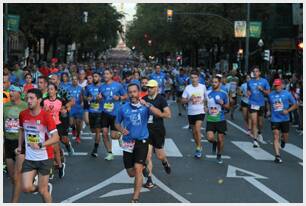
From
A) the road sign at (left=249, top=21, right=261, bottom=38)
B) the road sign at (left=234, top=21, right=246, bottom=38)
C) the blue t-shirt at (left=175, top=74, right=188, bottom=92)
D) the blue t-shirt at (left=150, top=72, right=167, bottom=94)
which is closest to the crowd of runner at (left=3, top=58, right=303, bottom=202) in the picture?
the blue t-shirt at (left=150, top=72, right=167, bottom=94)

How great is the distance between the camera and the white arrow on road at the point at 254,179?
894 cm

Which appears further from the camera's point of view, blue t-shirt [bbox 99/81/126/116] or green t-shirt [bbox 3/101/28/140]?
blue t-shirt [bbox 99/81/126/116]

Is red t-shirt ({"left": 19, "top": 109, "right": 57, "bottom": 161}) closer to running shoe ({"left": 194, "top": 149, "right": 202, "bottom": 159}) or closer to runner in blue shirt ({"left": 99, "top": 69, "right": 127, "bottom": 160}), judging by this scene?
runner in blue shirt ({"left": 99, "top": 69, "right": 127, "bottom": 160})

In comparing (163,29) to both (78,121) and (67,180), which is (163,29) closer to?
(78,121)

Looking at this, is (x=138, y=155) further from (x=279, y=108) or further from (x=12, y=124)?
(x=279, y=108)

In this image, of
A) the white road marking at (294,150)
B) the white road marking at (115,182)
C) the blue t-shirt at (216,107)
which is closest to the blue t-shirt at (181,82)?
the white road marking at (294,150)

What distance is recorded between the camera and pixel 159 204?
8.30m

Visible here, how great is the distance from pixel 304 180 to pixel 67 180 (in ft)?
12.6

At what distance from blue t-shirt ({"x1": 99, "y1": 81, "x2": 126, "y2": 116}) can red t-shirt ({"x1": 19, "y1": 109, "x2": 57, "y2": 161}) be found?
491 cm

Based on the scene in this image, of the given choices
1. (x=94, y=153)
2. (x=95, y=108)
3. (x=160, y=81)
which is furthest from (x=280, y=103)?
(x=160, y=81)

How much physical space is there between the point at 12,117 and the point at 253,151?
22.9 ft

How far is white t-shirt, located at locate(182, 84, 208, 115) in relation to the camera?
1261 cm

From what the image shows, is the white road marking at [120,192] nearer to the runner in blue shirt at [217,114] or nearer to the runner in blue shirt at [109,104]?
the runner in blue shirt at [109,104]

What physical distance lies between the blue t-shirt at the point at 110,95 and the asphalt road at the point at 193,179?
3.24 ft
